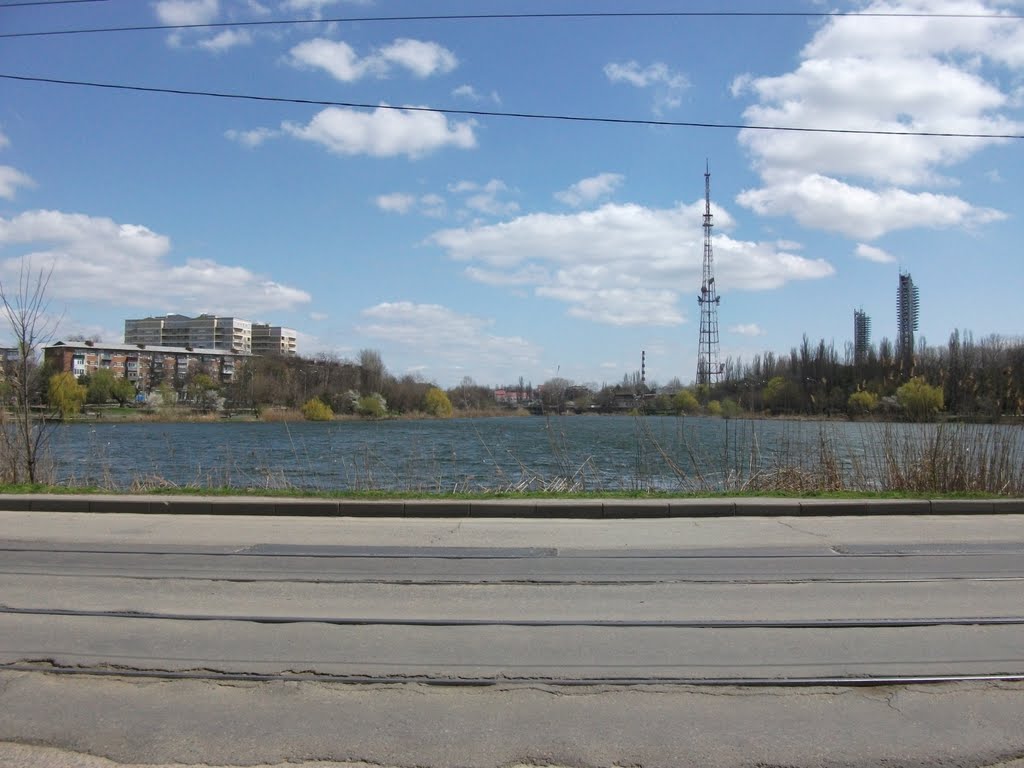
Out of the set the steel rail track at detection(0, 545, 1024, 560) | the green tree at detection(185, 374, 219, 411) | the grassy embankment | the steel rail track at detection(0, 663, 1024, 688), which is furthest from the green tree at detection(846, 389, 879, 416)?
the green tree at detection(185, 374, 219, 411)

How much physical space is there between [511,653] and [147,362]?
176 metres

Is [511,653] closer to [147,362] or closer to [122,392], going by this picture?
[122,392]

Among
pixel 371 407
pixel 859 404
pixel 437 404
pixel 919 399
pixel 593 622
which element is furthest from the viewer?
pixel 437 404

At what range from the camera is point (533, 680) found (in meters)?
5.14

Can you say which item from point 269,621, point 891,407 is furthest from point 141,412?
point 269,621

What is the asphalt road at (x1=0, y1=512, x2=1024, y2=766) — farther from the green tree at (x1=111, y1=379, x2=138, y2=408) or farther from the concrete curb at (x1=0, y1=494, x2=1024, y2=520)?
the green tree at (x1=111, y1=379, x2=138, y2=408)

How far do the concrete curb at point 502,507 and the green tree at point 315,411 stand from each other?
94.1 metres

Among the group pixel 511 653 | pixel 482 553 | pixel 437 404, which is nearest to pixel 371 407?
pixel 437 404

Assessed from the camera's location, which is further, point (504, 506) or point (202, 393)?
point (202, 393)

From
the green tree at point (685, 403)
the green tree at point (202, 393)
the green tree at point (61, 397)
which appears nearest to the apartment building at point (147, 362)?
the green tree at point (202, 393)

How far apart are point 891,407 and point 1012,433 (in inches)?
260

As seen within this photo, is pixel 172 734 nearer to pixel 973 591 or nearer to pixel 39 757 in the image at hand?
pixel 39 757

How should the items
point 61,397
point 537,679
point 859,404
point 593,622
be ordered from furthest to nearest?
1. point 61,397
2. point 859,404
3. point 593,622
4. point 537,679

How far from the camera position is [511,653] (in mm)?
5699
